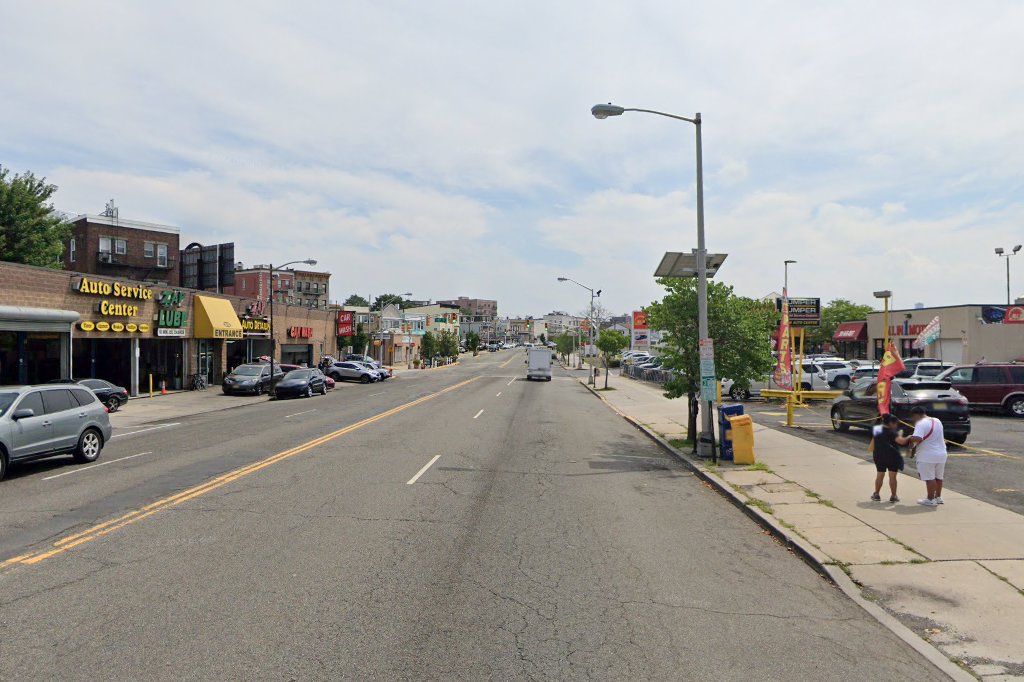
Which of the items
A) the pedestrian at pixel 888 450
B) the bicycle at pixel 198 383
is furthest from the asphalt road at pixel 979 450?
the bicycle at pixel 198 383

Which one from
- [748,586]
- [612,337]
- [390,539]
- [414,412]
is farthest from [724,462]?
[612,337]

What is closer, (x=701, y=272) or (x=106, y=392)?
(x=701, y=272)

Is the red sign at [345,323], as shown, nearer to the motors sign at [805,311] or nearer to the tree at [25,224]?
the tree at [25,224]

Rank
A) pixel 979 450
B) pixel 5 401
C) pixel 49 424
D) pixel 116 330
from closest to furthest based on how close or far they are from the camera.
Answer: pixel 5 401, pixel 49 424, pixel 979 450, pixel 116 330

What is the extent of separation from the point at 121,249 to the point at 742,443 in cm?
5941

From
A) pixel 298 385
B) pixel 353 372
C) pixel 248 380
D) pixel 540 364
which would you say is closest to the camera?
pixel 298 385

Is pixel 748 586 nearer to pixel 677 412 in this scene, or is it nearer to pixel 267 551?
pixel 267 551

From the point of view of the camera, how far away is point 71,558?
283 inches

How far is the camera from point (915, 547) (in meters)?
7.98

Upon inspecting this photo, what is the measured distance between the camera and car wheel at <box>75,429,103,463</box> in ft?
44.5

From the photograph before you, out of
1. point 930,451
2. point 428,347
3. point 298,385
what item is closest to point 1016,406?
point 930,451

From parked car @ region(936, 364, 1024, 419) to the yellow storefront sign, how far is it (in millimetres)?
34540

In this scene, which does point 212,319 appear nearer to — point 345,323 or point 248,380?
point 248,380

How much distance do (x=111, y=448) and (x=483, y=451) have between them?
30.4 feet
